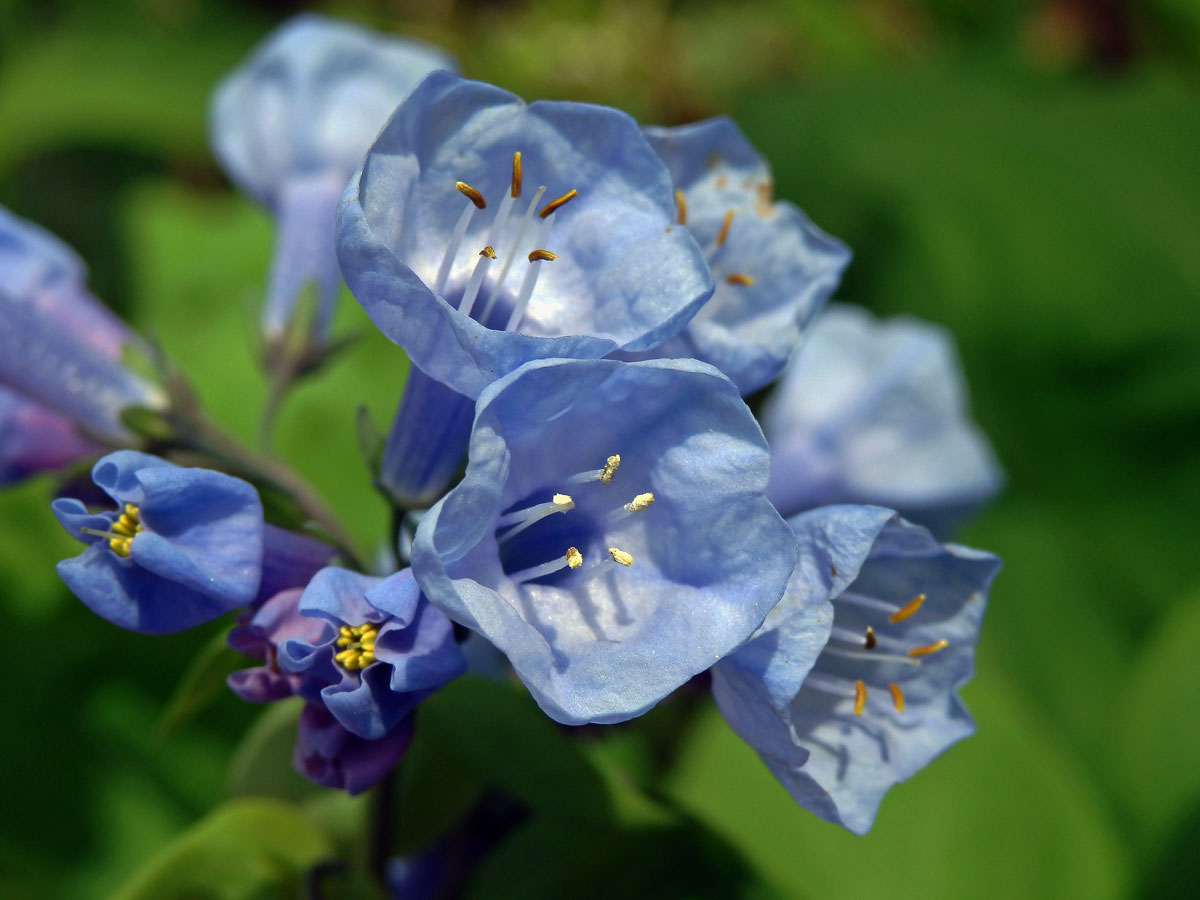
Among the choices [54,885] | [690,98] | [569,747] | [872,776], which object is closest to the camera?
[872,776]

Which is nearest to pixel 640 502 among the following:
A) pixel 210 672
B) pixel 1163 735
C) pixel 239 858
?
pixel 210 672

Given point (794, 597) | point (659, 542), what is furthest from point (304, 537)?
point (794, 597)

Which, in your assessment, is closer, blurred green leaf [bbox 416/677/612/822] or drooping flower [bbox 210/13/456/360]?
blurred green leaf [bbox 416/677/612/822]

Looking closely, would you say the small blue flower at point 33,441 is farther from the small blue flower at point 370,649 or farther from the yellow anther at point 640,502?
the yellow anther at point 640,502

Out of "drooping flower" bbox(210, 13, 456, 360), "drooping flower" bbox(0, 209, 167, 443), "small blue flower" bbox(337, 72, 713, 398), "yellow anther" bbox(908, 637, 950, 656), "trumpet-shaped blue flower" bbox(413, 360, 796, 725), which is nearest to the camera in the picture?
"trumpet-shaped blue flower" bbox(413, 360, 796, 725)

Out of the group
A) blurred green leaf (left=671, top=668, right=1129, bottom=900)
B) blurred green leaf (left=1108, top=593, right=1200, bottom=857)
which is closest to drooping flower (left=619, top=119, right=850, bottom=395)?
blurred green leaf (left=671, top=668, right=1129, bottom=900)

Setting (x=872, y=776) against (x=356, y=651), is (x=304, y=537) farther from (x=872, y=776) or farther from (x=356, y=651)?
(x=872, y=776)

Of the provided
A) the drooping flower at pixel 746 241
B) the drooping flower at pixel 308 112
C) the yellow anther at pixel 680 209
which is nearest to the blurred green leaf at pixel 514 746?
the drooping flower at pixel 746 241

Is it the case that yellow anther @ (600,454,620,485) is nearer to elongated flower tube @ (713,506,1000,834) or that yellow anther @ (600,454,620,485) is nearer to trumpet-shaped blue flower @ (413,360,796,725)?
trumpet-shaped blue flower @ (413,360,796,725)
